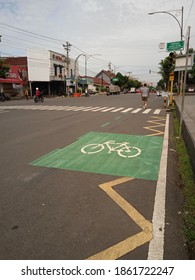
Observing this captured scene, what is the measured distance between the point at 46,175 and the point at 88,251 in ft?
7.90

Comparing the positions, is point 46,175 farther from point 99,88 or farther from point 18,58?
point 99,88

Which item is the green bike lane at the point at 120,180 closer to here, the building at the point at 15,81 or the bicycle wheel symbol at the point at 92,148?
the bicycle wheel symbol at the point at 92,148

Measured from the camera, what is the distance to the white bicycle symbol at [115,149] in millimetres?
6073

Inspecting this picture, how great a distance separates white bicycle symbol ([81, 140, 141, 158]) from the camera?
19.9 ft

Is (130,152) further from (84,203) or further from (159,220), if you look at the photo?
(159,220)

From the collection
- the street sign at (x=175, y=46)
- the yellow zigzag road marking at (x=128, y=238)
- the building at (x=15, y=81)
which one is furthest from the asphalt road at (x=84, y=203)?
the building at (x=15, y=81)

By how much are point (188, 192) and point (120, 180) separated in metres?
1.23

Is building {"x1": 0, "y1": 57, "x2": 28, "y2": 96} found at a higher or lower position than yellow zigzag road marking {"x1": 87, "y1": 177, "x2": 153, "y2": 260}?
higher

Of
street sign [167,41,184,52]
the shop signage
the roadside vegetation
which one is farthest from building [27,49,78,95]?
the roadside vegetation

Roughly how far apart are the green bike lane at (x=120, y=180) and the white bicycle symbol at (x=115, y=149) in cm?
6

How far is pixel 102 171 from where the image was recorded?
4859 mm

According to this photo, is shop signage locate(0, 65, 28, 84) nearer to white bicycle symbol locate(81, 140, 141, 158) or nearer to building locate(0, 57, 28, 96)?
building locate(0, 57, 28, 96)

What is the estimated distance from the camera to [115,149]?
6445 mm

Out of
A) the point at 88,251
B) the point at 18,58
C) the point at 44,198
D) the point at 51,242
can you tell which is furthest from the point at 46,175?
the point at 18,58
